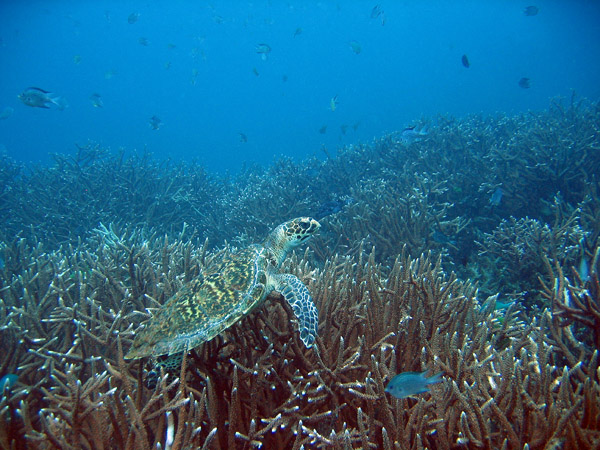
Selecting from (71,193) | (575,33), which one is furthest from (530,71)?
(71,193)

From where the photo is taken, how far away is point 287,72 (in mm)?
110812

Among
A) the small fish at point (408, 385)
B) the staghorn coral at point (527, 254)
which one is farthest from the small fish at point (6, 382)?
the staghorn coral at point (527, 254)

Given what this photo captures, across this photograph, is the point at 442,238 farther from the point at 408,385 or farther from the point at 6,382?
the point at 6,382

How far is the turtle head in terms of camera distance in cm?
353

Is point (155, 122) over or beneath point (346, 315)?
over

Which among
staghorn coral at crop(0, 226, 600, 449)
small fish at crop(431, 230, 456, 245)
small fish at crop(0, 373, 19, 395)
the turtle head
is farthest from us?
small fish at crop(431, 230, 456, 245)

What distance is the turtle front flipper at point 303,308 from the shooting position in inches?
97.1

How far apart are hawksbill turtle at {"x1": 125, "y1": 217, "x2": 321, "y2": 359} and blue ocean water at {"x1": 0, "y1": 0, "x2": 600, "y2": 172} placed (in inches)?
2145

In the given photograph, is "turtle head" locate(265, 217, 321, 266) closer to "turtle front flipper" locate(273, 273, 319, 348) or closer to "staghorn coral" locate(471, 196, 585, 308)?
"turtle front flipper" locate(273, 273, 319, 348)

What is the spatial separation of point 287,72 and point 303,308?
122 meters

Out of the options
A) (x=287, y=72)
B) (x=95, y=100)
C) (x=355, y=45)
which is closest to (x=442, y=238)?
(x=355, y=45)

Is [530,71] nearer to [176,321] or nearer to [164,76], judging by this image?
[176,321]

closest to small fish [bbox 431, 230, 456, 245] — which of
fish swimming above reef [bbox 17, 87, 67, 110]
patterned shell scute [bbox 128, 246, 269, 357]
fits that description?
patterned shell scute [bbox 128, 246, 269, 357]

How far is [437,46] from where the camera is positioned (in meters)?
119
